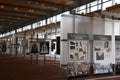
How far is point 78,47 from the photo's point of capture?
11125 millimetres

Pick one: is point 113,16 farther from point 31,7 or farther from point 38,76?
point 31,7

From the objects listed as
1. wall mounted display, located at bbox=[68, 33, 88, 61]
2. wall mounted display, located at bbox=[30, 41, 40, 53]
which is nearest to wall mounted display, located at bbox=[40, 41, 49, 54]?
wall mounted display, located at bbox=[30, 41, 40, 53]

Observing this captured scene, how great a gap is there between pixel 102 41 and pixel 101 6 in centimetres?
771

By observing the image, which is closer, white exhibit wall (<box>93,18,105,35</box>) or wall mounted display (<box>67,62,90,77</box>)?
wall mounted display (<box>67,62,90,77</box>)

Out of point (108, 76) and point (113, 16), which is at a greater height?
point (113, 16)

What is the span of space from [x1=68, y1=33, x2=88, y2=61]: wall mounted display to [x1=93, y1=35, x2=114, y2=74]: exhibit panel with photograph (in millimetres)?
727

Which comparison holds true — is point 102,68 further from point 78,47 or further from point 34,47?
point 34,47

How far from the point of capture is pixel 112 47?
12578 millimetres

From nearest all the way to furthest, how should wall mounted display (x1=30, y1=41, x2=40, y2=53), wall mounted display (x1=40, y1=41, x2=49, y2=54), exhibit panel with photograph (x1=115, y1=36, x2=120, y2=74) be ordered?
exhibit panel with photograph (x1=115, y1=36, x2=120, y2=74)
wall mounted display (x1=30, y1=41, x2=40, y2=53)
wall mounted display (x1=40, y1=41, x2=49, y2=54)

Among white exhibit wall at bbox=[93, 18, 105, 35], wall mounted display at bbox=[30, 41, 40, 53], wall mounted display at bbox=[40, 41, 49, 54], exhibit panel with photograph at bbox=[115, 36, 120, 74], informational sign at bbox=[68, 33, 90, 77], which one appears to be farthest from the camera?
wall mounted display at bbox=[40, 41, 49, 54]

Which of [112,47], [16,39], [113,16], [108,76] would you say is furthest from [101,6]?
[16,39]

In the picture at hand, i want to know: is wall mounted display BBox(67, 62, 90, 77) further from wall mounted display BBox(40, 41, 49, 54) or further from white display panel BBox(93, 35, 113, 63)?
wall mounted display BBox(40, 41, 49, 54)

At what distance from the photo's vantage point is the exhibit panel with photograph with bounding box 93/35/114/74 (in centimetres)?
1189

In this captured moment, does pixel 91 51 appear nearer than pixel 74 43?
No
